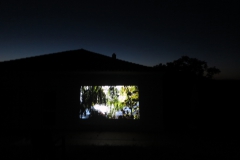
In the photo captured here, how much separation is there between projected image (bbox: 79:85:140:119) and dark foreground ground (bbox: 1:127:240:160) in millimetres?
1004

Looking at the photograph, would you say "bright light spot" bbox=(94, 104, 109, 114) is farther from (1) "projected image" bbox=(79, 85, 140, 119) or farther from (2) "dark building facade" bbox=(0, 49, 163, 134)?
(2) "dark building facade" bbox=(0, 49, 163, 134)

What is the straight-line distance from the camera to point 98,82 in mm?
10914

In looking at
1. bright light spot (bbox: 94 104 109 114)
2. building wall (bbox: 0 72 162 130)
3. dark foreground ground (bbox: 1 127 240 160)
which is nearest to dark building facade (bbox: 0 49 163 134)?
building wall (bbox: 0 72 162 130)

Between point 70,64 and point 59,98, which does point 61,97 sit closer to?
point 59,98

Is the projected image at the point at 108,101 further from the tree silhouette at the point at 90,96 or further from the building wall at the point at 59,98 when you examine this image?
the building wall at the point at 59,98

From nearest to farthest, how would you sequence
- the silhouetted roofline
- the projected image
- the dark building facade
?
the silhouetted roofline, the dark building facade, the projected image

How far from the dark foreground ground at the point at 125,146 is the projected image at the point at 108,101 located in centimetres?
100

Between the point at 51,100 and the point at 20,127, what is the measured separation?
197 cm

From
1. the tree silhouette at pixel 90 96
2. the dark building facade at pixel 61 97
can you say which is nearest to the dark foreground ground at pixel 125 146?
the dark building facade at pixel 61 97

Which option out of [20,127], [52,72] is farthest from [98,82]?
[20,127]

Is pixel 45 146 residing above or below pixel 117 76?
below

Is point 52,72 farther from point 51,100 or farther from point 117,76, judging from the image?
point 117,76

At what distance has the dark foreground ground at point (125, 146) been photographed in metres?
6.45

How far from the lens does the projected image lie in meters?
10.9
